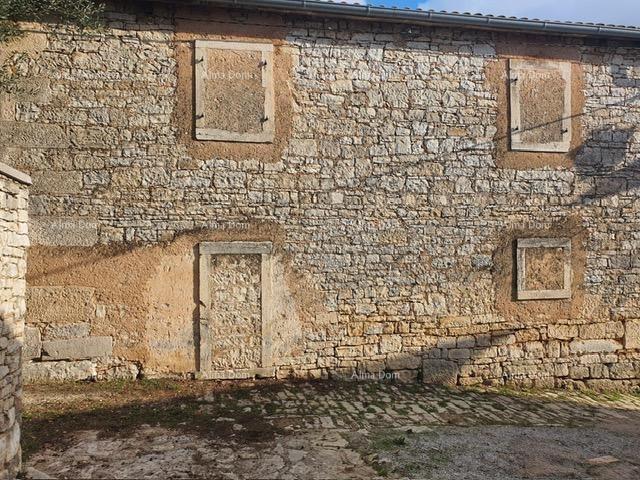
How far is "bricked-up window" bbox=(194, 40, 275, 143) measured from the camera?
606 centimetres

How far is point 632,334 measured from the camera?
7.01 meters

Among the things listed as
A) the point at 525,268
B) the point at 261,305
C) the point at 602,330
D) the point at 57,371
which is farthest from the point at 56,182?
the point at 602,330

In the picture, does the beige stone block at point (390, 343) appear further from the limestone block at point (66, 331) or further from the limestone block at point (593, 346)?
the limestone block at point (66, 331)

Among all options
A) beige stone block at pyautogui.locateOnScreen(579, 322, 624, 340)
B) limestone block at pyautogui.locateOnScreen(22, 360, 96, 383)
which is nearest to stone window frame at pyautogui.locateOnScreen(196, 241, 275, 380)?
limestone block at pyautogui.locateOnScreen(22, 360, 96, 383)

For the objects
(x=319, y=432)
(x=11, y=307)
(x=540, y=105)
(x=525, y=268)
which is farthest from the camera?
(x=540, y=105)

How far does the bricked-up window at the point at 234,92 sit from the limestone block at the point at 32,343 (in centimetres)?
292

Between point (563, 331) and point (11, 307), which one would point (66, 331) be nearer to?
point (11, 307)

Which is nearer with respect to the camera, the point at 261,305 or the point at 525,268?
the point at 261,305

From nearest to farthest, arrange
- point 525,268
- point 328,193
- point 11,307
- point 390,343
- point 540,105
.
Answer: point 11,307 → point 328,193 → point 390,343 → point 525,268 → point 540,105

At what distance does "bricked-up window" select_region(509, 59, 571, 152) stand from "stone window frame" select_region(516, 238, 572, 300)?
4.13 feet

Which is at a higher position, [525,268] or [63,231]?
[63,231]

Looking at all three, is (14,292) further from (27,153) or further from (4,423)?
(27,153)

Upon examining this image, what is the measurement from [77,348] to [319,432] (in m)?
3.03

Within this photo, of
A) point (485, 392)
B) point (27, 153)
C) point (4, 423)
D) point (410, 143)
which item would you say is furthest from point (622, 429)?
point (27, 153)
